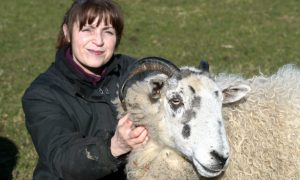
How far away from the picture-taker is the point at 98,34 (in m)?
4.29

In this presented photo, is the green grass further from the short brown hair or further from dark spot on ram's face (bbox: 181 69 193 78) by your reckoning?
dark spot on ram's face (bbox: 181 69 193 78)

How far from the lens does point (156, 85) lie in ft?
12.8

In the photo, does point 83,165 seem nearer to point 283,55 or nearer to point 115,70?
point 115,70

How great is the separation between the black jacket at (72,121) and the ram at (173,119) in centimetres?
22

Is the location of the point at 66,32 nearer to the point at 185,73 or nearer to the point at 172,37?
the point at 185,73

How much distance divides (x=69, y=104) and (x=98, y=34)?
62 centimetres

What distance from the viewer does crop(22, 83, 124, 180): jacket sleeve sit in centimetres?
347

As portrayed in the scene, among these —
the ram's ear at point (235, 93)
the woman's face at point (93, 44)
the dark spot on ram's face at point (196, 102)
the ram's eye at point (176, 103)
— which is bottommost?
the ram's eye at point (176, 103)

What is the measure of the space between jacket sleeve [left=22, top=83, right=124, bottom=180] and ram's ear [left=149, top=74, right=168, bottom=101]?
522mm

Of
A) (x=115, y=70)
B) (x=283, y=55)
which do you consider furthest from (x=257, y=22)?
(x=115, y=70)

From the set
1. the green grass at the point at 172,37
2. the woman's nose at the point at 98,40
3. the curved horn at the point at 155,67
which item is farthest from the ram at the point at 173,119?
the green grass at the point at 172,37

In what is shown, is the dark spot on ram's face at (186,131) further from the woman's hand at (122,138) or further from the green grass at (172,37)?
the green grass at (172,37)

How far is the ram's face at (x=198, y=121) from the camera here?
352 cm

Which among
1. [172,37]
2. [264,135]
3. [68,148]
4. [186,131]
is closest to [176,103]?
[186,131]
